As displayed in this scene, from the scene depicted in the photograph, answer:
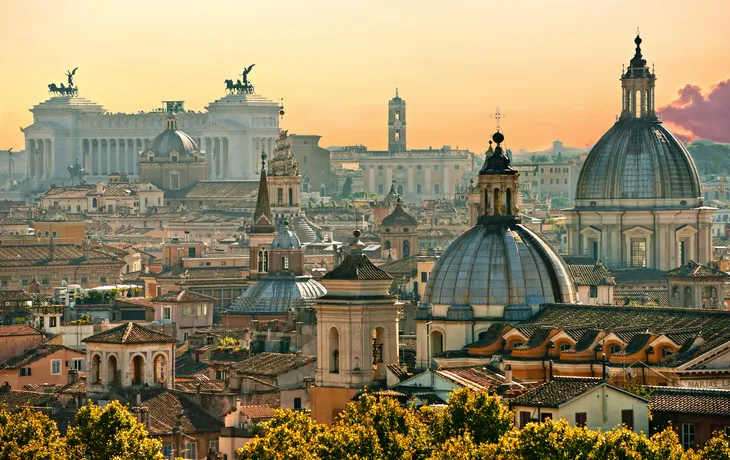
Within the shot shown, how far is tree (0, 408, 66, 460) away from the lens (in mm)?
63281

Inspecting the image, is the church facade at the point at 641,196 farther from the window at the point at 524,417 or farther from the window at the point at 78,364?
the window at the point at 524,417

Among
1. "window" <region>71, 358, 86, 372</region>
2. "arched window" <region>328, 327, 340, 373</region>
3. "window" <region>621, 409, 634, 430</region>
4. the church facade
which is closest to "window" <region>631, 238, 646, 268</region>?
the church facade

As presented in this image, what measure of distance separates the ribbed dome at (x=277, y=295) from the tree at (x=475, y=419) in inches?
1991

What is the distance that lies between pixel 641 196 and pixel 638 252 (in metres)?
2.22

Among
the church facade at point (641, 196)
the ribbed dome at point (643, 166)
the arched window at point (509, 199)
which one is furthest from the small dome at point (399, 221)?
the arched window at point (509, 199)

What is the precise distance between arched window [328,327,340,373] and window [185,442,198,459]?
12.2 feet

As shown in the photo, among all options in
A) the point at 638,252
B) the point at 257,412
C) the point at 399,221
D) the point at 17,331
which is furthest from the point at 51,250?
the point at 257,412

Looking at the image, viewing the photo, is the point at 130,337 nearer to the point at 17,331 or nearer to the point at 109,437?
the point at 109,437

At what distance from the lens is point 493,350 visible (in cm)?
7394

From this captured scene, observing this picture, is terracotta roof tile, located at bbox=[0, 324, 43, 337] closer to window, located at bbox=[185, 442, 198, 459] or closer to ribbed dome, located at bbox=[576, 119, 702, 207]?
window, located at bbox=[185, 442, 198, 459]

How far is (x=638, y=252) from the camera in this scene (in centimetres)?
12144

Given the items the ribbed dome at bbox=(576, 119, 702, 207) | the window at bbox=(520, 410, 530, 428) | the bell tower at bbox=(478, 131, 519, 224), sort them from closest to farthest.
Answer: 1. the window at bbox=(520, 410, 530, 428)
2. the bell tower at bbox=(478, 131, 519, 224)
3. the ribbed dome at bbox=(576, 119, 702, 207)

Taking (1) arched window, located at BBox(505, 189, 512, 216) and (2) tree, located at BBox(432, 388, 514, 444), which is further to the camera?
(1) arched window, located at BBox(505, 189, 512, 216)

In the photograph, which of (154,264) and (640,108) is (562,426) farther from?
(154,264)
